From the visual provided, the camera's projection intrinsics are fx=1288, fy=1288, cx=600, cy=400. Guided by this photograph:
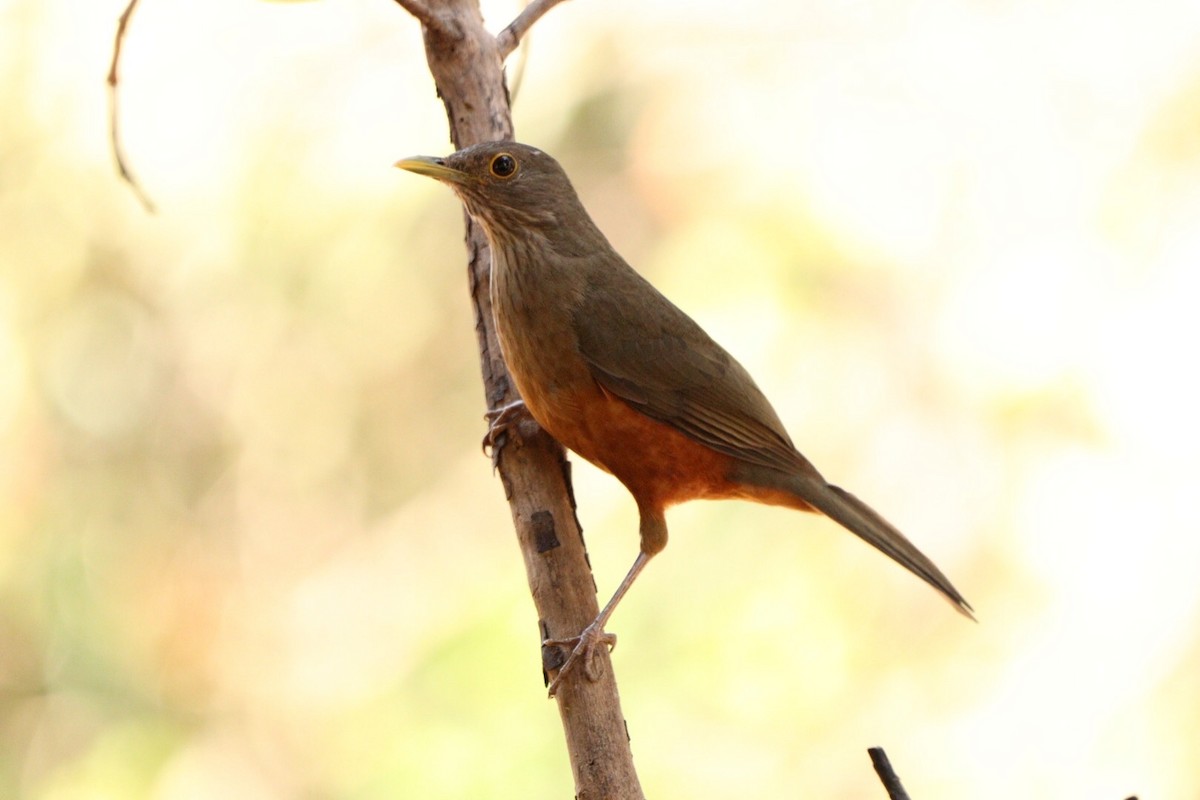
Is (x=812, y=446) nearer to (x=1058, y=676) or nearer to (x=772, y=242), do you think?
(x=772, y=242)

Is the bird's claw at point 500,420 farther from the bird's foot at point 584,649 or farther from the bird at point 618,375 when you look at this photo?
the bird's foot at point 584,649

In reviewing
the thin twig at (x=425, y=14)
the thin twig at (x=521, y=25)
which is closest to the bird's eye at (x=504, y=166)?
the thin twig at (x=521, y=25)

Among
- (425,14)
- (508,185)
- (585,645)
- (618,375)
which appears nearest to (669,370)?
(618,375)

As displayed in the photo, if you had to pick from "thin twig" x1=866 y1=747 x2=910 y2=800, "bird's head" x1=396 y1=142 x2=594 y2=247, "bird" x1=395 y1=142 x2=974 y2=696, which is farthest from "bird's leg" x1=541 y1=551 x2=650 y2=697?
"thin twig" x1=866 y1=747 x2=910 y2=800

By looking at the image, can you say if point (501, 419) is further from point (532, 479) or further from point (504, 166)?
point (504, 166)

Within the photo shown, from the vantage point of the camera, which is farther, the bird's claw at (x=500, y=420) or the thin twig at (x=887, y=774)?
the bird's claw at (x=500, y=420)

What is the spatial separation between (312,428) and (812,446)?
2.26m

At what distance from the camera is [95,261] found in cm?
568

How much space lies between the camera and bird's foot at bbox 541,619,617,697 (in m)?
2.77

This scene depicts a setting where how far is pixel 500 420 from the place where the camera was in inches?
130

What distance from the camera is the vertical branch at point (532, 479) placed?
8.77 feet

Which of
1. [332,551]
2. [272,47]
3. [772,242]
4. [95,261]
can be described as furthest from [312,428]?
[772,242]

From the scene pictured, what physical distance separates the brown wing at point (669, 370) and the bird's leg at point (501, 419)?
22cm

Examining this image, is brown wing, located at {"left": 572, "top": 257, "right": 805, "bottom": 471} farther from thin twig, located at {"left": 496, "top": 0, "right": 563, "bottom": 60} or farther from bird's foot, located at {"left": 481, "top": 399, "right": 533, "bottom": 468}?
thin twig, located at {"left": 496, "top": 0, "right": 563, "bottom": 60}
